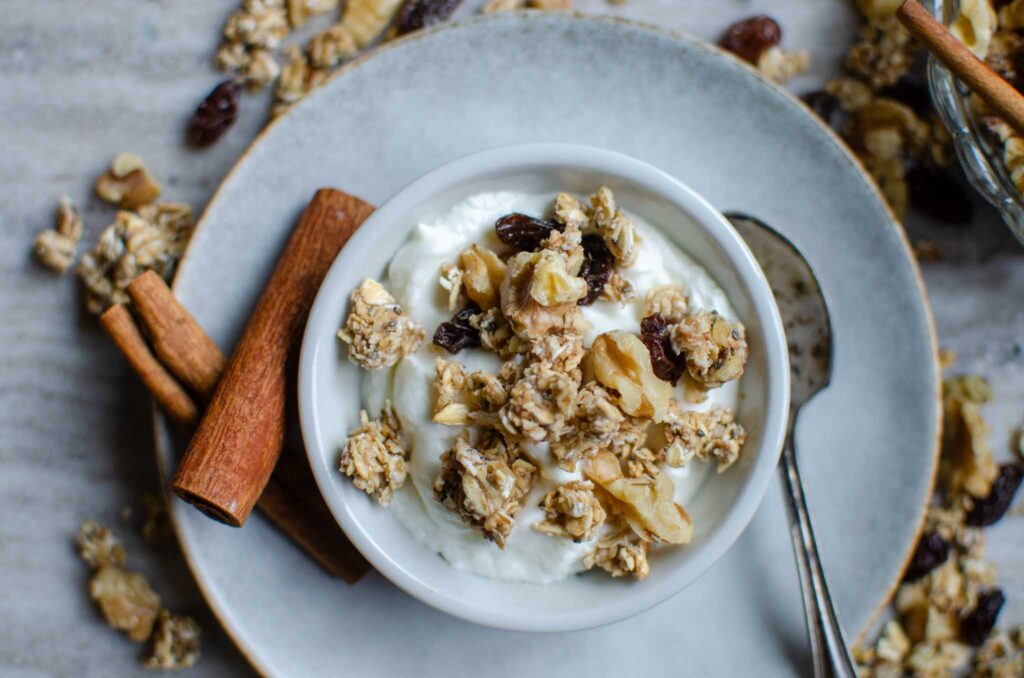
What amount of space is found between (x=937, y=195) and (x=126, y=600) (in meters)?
1.62

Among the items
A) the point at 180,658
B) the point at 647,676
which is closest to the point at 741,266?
the point at 647,676

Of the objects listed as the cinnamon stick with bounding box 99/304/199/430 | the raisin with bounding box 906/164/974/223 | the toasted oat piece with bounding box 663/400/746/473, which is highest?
the raisin with bounding box 906/164/974/223

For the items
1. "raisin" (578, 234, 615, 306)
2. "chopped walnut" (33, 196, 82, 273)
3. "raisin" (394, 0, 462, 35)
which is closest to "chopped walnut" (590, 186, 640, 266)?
"raisin" (578, 234, 615, 306)

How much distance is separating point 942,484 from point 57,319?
5.40 feet

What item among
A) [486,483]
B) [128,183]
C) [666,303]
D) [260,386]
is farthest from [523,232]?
[128,183]

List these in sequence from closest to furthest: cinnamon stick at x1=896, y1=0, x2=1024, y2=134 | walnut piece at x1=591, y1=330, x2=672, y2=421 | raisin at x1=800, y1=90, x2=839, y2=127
Result: walnut piece at x1=591, y1=330, x2=672, y2=421 → cinnamon stick at x1=896, y1=0, x2=1024, y2=134 → raisin at x1=800, y1=90, x2=839, y2=127

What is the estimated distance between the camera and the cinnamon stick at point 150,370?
1383 mm

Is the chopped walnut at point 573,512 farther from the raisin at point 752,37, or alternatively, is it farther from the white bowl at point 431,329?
the raisin at point 752,37

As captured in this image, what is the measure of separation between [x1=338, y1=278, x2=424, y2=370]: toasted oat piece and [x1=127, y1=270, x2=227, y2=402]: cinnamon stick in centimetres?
31

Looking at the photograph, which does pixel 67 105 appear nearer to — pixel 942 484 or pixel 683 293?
pixel 683 293

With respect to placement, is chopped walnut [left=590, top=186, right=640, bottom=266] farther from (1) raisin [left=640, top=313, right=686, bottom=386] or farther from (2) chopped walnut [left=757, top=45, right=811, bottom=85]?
(2) chopped walnut [left=757, top=45, right=811, bottom=85]

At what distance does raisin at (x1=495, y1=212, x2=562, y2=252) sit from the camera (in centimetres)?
121

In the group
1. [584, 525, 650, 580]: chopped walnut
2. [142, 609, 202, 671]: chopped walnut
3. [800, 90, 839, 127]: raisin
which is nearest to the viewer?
[584, 525, 650, 580]: chopped walnut

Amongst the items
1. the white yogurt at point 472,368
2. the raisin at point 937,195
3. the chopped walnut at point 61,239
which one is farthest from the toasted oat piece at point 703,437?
the chopped walnut at point 61,239
